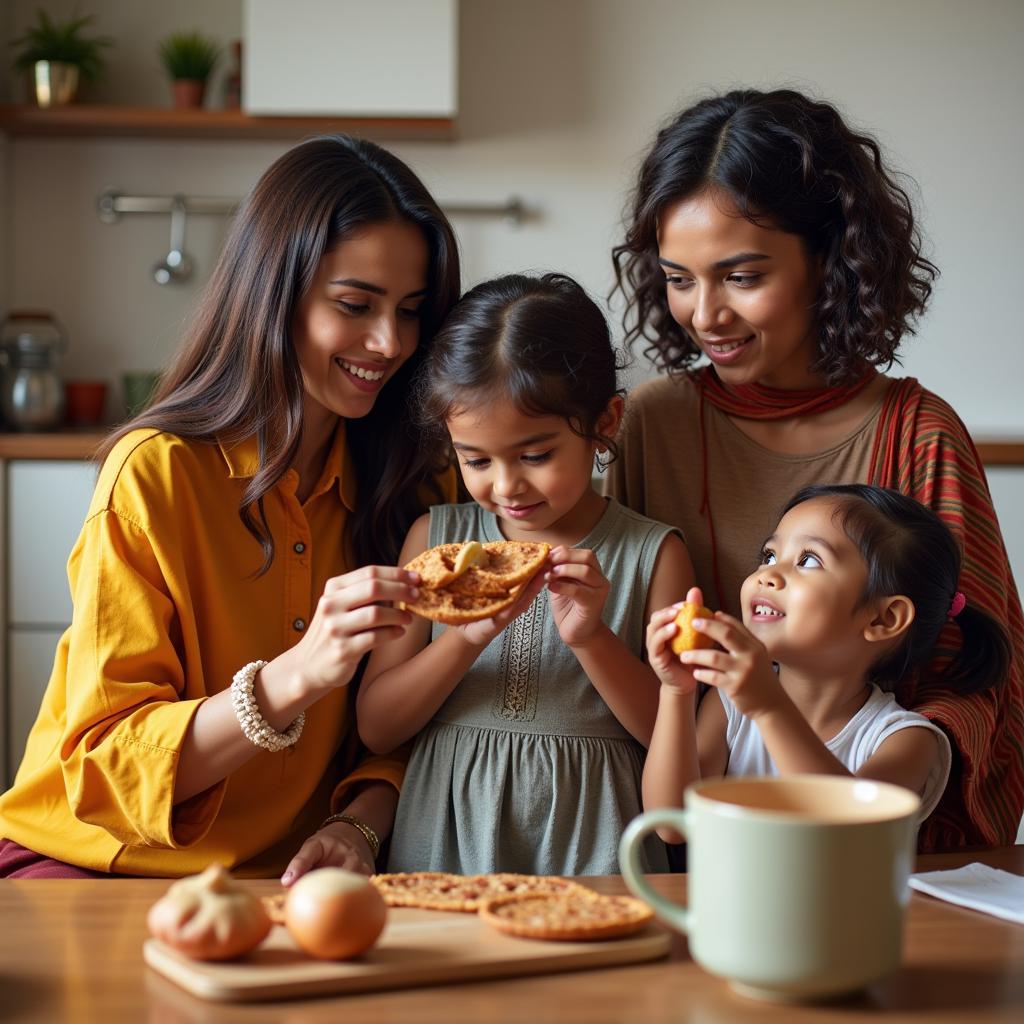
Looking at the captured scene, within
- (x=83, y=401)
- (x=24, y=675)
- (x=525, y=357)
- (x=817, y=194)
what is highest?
(x=817, y=194)

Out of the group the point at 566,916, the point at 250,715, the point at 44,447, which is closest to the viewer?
the point at 566,916

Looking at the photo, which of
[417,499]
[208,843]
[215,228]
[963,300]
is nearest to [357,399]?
[417,499]

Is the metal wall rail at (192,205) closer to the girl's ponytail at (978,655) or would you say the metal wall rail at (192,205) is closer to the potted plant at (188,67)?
the potted plant at (188,67)

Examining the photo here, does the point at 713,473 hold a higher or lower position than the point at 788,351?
lower

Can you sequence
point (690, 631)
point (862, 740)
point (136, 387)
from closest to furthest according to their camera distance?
point (690, 631), point (862, 740), point (136, 387)

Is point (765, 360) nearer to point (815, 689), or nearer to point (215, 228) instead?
point (815, 689)

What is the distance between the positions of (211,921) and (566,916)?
0.24 metres

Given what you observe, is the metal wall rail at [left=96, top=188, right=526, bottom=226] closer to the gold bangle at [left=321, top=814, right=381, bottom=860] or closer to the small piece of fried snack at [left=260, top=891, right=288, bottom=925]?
the gold bangle at [left=321, top=814, right=381, bottom=860]

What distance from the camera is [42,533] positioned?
3238 mm

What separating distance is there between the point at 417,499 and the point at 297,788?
418 millimetres

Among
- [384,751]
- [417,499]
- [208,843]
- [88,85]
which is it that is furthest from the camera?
[88,85]

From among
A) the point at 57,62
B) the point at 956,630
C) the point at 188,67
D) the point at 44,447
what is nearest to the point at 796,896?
the point at 956,630

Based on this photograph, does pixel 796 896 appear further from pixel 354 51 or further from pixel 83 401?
pixel 83 401

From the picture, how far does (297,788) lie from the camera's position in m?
1.54
